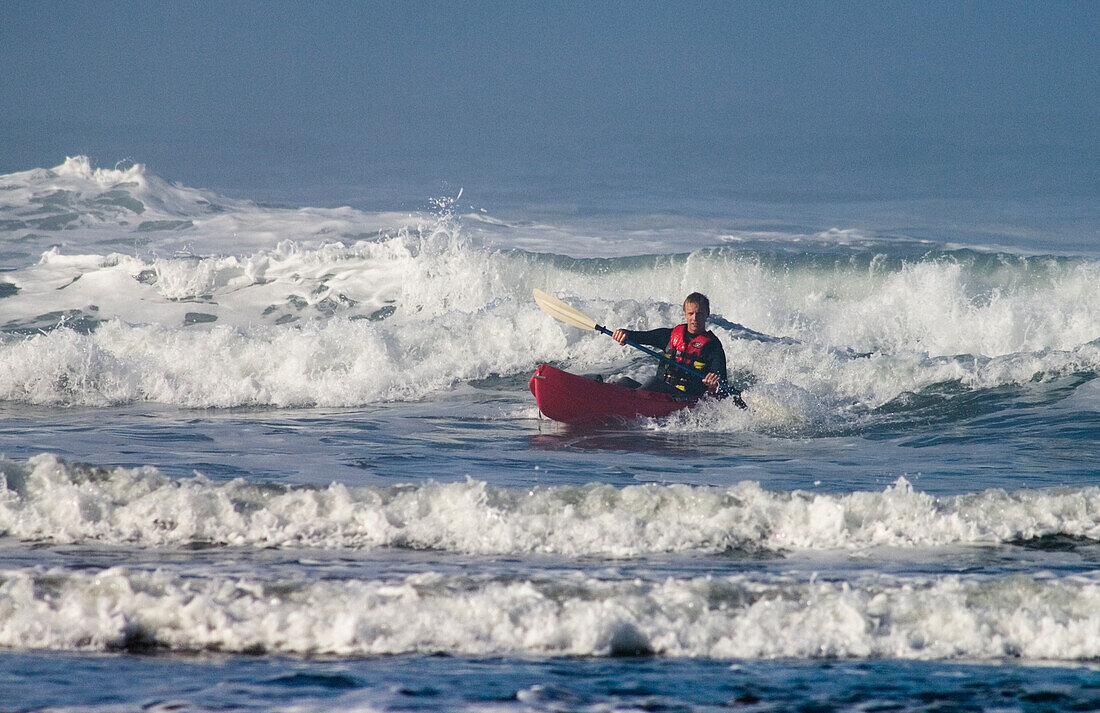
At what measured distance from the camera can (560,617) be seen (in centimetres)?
399

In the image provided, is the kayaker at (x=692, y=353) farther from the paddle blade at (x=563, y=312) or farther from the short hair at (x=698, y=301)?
the paddle blade at (x=563, y=312)

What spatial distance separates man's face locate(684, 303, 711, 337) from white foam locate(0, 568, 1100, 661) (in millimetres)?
5291

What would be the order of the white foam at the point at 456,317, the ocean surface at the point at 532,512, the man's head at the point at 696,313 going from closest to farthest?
the ocean surface at the point at 532,512
the man's head at the point at 696,313
the white foam at the point at 456,317

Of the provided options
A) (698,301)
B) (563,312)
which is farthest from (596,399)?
(563,312)

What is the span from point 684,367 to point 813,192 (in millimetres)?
53560

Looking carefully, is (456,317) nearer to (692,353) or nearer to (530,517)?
(692,353)

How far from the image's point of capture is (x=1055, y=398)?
33.7ft

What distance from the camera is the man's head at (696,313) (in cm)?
944

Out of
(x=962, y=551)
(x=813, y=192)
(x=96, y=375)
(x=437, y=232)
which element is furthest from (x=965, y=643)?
(x=813, y=192)

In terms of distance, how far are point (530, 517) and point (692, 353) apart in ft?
14.8

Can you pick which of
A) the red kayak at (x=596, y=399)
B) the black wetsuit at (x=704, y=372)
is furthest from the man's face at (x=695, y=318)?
the red kayak at (x=596, y=399)

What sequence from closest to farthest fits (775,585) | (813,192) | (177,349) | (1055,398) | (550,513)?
1. (775,585)
2. (550,513)
3. (1055,398)
4. (177,349)
5. (813,192)

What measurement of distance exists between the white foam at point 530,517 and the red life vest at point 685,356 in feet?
12.8

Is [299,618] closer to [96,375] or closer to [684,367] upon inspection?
[684,367]
